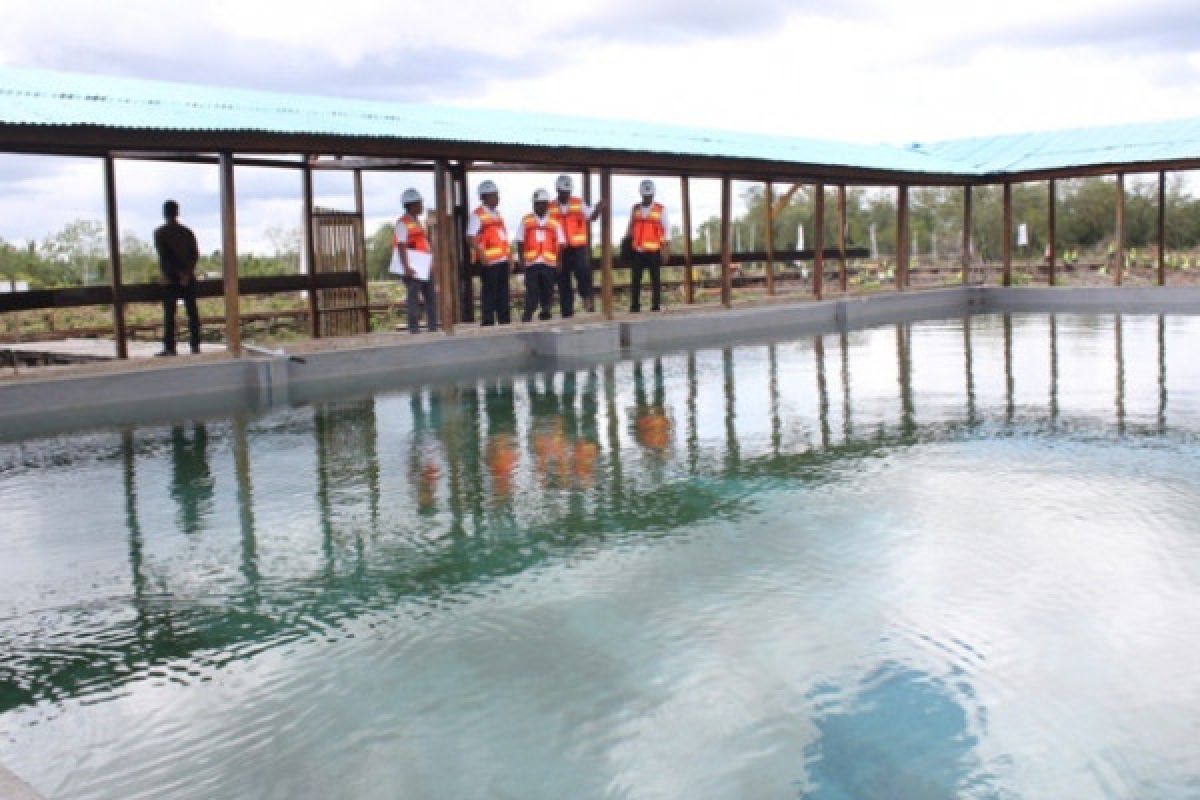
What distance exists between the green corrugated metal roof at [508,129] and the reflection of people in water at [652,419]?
3.82 metres

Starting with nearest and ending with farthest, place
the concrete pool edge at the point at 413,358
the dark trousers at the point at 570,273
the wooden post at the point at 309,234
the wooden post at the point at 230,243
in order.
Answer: the concrete pool edge at the point at 413,358 < the wooden post at the point at 230,243 < the wooden post at the point at 309,234 < the dark trousers at the point at 570,273

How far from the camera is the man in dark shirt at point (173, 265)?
12.0m

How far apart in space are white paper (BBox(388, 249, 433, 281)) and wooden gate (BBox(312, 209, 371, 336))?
0.62m

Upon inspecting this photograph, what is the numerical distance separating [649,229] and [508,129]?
2.43 meters

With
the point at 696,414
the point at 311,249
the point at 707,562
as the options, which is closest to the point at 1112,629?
the point at 707,562

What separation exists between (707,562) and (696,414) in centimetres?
414

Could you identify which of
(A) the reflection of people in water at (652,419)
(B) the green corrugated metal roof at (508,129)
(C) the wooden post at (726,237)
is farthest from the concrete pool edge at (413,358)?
(A) the reflection of people in water at (652,419)

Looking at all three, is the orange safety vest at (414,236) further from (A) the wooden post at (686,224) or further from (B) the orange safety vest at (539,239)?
(A) the wooden post at (686,224)

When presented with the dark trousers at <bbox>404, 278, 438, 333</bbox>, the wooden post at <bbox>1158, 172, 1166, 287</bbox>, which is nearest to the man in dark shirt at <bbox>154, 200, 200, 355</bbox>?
the dark trousers at <bbox>404, 278, 438, 333</bbox>

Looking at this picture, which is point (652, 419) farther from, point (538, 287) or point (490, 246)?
point (538, 287)

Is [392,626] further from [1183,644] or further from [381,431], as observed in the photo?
[381,431]

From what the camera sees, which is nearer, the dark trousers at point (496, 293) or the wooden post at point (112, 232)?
the wooden post at point (112, 232)

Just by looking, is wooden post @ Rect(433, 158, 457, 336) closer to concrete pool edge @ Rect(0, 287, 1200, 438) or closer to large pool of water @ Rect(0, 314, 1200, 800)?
concrete pool edge @ Rect(0, 287, 1200, 438)

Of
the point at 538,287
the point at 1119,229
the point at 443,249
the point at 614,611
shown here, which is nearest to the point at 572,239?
the point at 538,287
